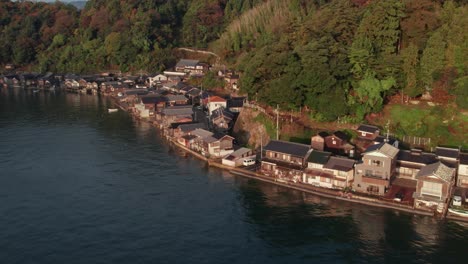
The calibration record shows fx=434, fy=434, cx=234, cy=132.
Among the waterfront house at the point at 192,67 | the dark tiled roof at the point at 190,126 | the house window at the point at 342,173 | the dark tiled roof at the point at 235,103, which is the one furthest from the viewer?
the waterfront house at the point at 192,67

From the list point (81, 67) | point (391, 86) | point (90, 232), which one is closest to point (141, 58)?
point (81, 67)

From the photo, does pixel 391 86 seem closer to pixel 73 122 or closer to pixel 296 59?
pixel 296 59

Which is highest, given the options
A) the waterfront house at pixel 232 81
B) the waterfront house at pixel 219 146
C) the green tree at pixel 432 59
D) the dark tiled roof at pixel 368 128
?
the green tree at pixel 432 59

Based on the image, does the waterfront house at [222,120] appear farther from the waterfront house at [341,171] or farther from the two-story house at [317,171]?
the waterfront house at [341,171]

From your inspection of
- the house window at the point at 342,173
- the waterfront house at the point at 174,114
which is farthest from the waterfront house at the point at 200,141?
the house window at the point at 342,173

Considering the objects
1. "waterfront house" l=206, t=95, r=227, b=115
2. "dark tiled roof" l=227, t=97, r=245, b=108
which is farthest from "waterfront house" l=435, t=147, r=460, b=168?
"waterfront house" l=206, t=95, r=227, b=115

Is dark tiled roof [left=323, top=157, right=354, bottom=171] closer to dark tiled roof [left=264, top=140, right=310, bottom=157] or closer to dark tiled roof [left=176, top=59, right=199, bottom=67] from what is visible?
dark tiled roof [left=264, top=140, right=310, bottom=157]

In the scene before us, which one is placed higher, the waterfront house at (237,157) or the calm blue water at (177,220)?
the waterfront house at (237,157)
